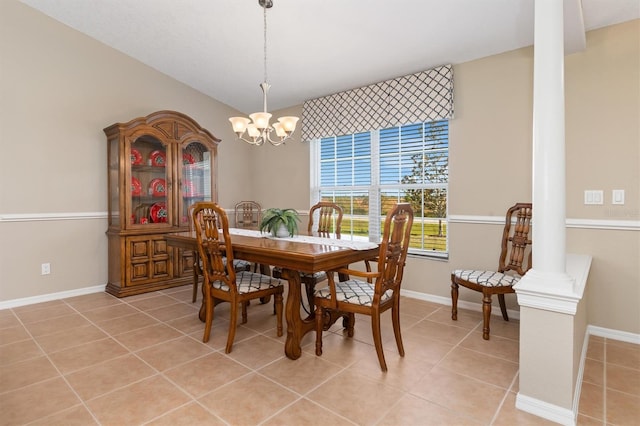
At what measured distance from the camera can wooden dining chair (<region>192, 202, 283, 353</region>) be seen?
2.46 meters

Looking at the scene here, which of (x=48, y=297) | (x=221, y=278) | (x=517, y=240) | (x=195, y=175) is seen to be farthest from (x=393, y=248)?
(x=48, y=297)

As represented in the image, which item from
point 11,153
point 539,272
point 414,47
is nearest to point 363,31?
point 414,47

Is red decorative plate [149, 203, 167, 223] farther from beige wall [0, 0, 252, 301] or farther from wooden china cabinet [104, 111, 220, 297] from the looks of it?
beige wall [0, 0, 252, 301]

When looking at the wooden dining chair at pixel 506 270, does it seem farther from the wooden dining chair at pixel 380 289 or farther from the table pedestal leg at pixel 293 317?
the table pedestal leg at pixel 293 317

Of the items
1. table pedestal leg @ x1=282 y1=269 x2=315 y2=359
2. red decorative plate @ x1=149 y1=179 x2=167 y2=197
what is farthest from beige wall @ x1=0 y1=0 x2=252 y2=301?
table pedestal leg @ x1=282 y1=269 x2=315 y2=359

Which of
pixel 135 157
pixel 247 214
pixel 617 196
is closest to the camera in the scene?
pixel 617 196

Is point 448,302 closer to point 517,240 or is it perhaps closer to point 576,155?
point 517,240

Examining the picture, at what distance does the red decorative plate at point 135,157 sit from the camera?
394 cm

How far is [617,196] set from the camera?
105 inches

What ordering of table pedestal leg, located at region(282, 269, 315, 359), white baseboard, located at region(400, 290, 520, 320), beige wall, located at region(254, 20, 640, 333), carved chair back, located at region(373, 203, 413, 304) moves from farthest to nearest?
white baseboard, located at region(400, 290, 520, 320), beige wall, located at region(254, 20, 640, 333), table pedestal leg, located at region(282, 269, 315, 359), carved chair back, located at region(373, 203, 413, 304)

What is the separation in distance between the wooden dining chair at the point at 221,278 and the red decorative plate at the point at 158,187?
6.16 ft

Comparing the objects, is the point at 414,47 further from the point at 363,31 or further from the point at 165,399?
the point at 165,399

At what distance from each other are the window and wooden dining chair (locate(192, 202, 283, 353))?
184cm

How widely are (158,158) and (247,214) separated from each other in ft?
4.56
